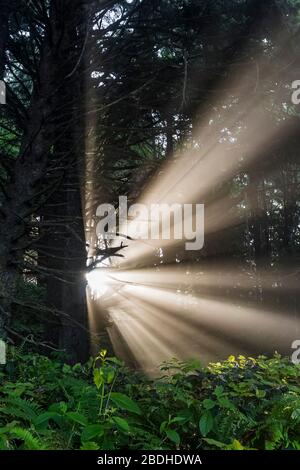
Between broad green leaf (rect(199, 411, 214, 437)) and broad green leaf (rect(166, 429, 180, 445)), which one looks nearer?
broad green leaf (rect(166, 429, 180, 445))

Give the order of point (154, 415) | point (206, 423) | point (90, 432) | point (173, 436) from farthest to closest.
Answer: point (154, 415)
point (206, 423)
point (173, 436)
point (90, 432)

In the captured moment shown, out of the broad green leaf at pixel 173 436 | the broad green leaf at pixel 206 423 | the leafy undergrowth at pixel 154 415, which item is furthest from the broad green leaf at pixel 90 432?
the broad green leaf at pixel 206 423

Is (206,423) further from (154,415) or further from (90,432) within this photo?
(90,432)

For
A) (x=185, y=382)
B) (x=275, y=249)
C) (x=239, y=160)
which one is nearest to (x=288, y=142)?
(x=239, y=160)

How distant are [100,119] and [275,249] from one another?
44.3 ft

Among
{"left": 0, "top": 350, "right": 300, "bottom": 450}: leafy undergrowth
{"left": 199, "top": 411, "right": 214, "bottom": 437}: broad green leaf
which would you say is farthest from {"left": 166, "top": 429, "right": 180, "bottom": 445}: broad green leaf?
{"left": 199, "top": 411, "right": 214, "bottom": 437}: broad green leaf

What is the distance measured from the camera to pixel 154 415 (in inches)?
114

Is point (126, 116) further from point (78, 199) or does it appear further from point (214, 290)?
point (214, 290)

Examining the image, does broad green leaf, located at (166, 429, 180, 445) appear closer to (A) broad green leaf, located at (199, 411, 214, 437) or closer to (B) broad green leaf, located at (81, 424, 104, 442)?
(A) broad green leaf, located at (199, 411, 214, 437)

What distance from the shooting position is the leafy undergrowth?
7.74 feet

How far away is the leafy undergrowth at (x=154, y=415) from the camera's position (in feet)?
7.74

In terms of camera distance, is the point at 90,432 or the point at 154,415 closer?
the point at 90,432

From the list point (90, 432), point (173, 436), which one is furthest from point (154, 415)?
point (90, 432)

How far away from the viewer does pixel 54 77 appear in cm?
487
